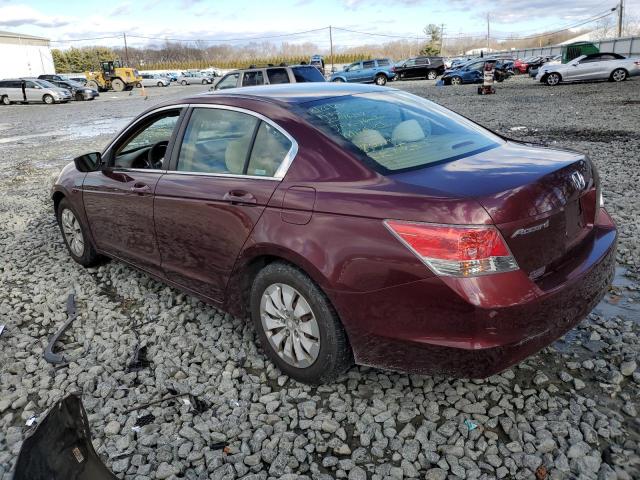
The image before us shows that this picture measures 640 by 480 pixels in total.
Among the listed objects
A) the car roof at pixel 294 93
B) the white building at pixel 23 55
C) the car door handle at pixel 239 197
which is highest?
the white building at pixel 23 55

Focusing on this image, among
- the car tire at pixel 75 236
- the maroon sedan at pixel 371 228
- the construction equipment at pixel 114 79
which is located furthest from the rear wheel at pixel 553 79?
the construction equipment at pixel 114 79

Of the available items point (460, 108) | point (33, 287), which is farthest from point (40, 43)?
point (33, 287)

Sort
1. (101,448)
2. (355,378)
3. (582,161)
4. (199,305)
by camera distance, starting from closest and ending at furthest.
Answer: (101,448) → (582,161) → (355,378) → (199,305)

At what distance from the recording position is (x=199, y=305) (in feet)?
13.7

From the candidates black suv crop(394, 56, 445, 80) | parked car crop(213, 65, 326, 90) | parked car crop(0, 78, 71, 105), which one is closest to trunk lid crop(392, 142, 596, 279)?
parked car crop(213, 65, 326, 90)

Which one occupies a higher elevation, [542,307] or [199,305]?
[542,307]

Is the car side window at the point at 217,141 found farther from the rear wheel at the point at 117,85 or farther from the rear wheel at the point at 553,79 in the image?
the rear wheel at the point at 117,85

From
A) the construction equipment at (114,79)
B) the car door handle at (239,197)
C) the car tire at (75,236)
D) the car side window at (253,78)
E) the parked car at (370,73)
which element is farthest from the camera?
the construction equipment at (114,79)

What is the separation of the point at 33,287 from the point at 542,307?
4303 mm

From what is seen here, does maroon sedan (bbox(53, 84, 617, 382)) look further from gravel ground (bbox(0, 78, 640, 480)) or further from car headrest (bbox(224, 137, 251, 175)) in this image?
gravel ground (bbox(0, 78, 640, 480))

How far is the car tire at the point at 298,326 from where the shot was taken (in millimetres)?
2742

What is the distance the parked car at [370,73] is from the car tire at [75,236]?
33052 millimetres

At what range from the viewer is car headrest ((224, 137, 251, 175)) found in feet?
10.5

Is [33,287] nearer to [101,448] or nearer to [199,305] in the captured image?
[199,305]
